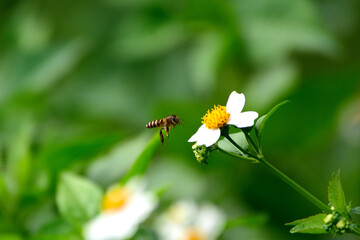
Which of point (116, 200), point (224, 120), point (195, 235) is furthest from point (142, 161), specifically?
point (224, 120)

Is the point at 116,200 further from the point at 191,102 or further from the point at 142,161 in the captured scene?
the point at 191,102

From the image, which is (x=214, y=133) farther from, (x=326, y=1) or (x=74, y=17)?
(x=74, y=17)

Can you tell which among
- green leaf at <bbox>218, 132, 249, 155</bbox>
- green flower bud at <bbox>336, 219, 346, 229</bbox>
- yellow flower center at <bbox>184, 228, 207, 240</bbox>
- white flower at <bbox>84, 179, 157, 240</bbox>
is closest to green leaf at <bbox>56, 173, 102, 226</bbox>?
white flower at <bbox>84, 179, 157, 240</bbox>

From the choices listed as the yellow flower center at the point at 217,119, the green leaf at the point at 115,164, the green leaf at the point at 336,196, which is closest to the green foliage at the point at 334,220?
the green leaf at the point at 336,196

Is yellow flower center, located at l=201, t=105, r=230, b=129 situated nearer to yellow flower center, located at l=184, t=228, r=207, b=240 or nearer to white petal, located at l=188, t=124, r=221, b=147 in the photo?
white petal, located at l=188, t=124, r=221, b=147

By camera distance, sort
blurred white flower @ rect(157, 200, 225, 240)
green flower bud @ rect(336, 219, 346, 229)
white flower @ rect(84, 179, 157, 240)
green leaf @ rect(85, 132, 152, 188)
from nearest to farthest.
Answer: green flower bud @ rect(336, 219, 346, 229) < white flower @ rect(84, 179, 157, 240) < blurred white flower @ rect(157, 200, 225, 240) < green leaf @ rect(85, 132, 152, 188)

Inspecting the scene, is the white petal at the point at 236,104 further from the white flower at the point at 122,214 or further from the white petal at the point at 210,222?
the white petal at the point at 210,222
